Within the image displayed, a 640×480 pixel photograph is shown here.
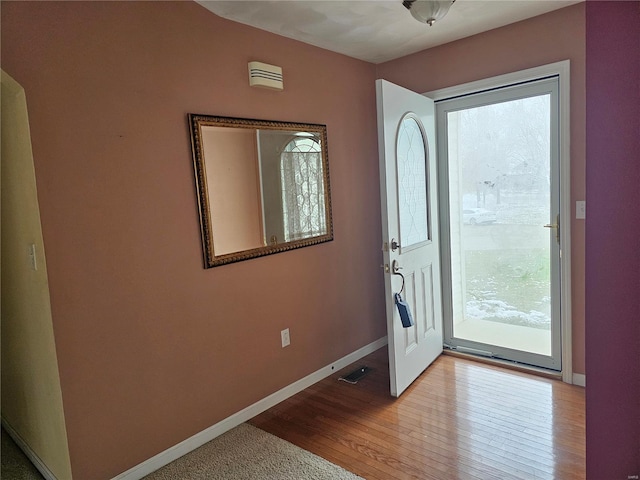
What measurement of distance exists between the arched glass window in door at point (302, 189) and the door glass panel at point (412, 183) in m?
0.56

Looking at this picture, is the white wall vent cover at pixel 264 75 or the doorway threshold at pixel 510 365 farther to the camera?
the doorway threshold at pixel 510 365

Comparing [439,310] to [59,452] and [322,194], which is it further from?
[59,452]

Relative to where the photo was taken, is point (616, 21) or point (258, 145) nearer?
point (616, 21)

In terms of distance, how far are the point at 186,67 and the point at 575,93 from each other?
2.23 m

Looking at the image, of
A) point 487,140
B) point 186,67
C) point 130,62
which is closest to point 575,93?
point 487,140

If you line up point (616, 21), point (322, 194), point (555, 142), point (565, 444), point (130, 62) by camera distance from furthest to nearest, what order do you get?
point (322, 194), point (555, 142), point (565, 444), point (130, 62), point (616, 21)

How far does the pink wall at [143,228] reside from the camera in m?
1.81

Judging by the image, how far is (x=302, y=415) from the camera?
8.63 ft

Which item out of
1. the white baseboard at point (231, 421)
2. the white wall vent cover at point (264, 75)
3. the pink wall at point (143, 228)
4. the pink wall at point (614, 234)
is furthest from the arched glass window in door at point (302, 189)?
the pink wall at point (614, 234)

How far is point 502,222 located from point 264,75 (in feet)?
6.19

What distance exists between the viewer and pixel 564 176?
2.69 m

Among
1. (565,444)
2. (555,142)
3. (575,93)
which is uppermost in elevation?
(575,93)

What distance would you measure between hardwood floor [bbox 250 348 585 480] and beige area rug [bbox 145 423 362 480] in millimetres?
78

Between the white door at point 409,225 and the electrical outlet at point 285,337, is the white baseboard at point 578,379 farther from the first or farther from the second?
the electrical outlet at point 285,337
